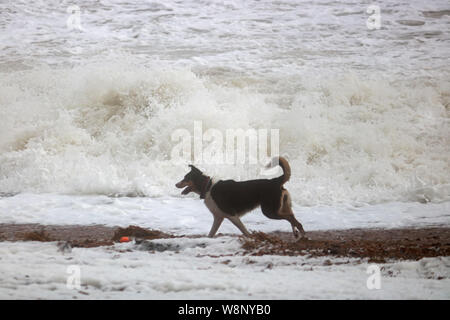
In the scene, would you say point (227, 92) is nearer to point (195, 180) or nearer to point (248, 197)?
point (195, 180)

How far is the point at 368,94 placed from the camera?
12195 millimetres

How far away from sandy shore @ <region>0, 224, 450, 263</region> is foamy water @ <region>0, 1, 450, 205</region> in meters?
1.84

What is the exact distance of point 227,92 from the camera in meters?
12.6

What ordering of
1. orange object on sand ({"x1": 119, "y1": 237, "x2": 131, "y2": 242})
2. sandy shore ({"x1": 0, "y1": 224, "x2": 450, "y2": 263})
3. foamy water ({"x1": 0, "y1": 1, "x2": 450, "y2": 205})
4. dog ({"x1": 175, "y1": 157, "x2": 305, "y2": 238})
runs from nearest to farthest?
1. sandy shore ({"x1": 0, "y1": 224, "x2": 450, "y2": 263})
2. dog ({"x1": 175, "y1": 157, "x2": 305, "y2": 238})
3. orange object on sand ({"x1": 119, "y1": 237, "x2": 131, "y2": 242})
4. foamy water ({"x1": 0, "y1": 1, "x2": 450, "y2": 205})

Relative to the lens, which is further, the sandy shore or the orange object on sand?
the orange object on sand

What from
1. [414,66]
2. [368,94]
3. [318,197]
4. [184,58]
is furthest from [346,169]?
[184,58]

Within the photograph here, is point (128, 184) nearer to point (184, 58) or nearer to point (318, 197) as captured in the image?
point (318, 197)

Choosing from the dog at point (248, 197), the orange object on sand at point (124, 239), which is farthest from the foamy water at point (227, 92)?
the orange object on sand at point (124, 239)

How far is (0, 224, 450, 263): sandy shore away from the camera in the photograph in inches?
164

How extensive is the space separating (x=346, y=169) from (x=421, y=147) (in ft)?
6.90

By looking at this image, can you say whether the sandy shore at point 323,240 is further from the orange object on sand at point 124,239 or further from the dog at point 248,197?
the dog at point 248,197

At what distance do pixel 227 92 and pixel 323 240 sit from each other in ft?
26.5

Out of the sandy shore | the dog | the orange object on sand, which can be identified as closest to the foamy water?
the sandy shore

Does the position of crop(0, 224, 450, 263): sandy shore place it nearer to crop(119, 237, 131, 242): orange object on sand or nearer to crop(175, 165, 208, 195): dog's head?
crop(119, 237, 131, 242): orange object on sand
